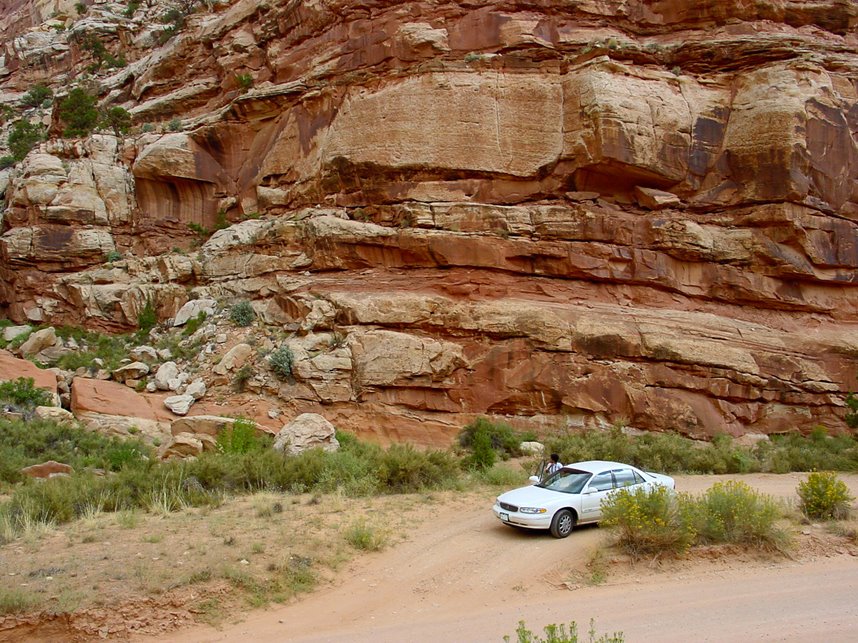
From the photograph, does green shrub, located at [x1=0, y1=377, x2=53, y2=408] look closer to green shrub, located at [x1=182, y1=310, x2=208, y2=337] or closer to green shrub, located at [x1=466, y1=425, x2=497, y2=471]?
green shrub, located at [x1=182, y1=310, x2=208, y2=337]

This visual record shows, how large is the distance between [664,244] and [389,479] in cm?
1285

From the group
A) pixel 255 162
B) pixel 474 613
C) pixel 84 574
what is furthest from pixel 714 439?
pixel 255 162

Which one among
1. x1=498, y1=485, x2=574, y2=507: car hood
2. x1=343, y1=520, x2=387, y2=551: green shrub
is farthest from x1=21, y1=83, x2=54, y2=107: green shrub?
x1=498, y1=485, x2=574, y2=507: car hood

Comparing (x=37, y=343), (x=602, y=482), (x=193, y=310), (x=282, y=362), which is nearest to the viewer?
(x=602, y=482)

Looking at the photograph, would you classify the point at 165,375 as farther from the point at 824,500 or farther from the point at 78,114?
the point at 824,500

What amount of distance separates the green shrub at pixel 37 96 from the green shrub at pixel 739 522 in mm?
46074

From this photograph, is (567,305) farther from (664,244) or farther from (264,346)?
(264,346)

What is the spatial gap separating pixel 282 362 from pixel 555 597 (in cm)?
1358

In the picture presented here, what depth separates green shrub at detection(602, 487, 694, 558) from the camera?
9.35 m

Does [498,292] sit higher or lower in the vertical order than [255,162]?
lower

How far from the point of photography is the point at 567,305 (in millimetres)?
21141

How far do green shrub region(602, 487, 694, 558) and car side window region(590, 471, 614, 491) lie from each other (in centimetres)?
95

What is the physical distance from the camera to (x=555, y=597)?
8.26 m

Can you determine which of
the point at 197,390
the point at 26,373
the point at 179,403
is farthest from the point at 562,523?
the point at 26,373
